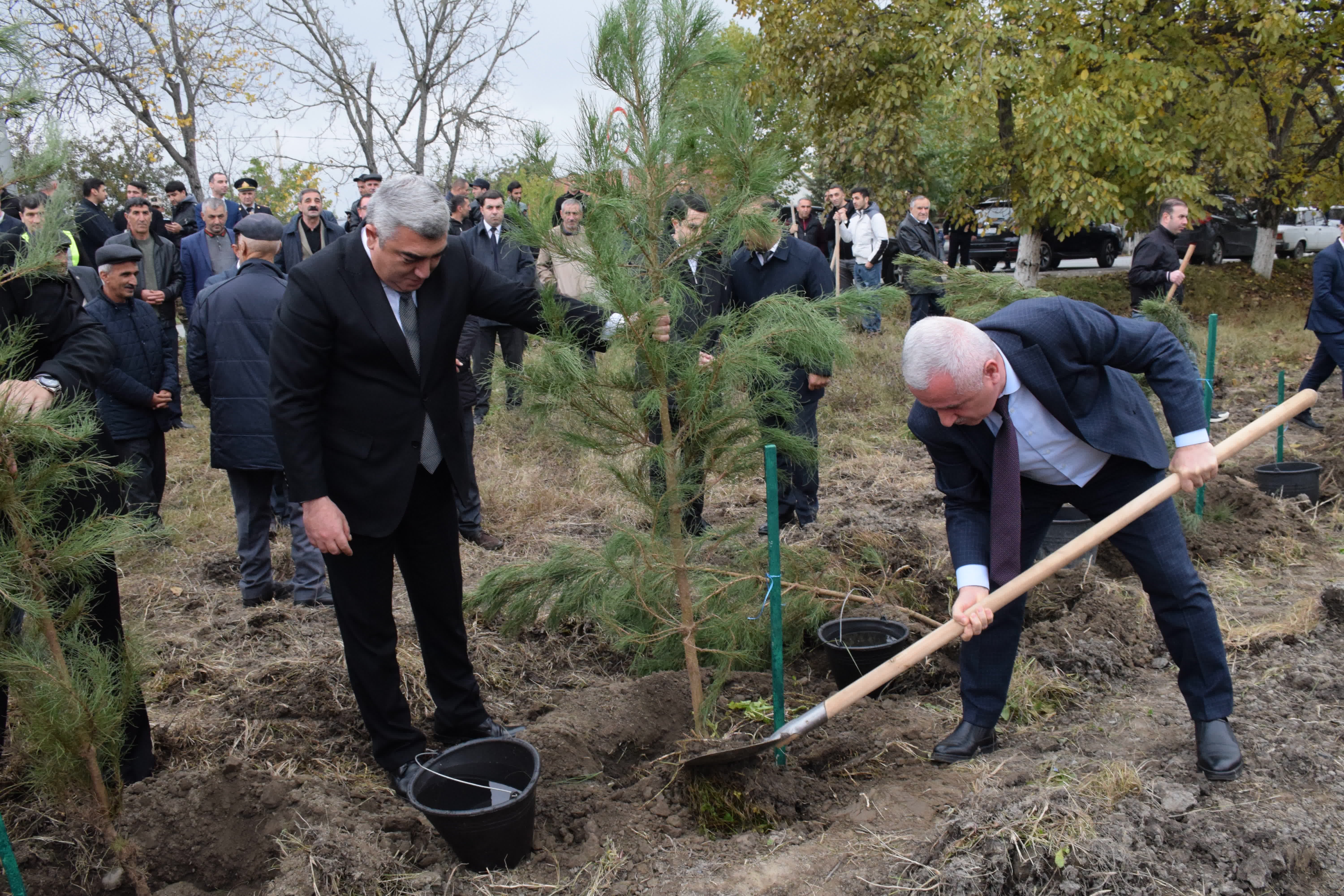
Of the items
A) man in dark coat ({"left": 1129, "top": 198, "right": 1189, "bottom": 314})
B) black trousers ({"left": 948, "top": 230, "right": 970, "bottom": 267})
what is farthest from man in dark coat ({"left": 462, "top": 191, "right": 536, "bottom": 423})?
black trousers ({"left": 948, "top": 230, "right": 970, "bottom": 267})

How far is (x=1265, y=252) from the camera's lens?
17547 mm

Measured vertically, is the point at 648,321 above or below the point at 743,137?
below

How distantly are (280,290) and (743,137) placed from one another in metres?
2.88

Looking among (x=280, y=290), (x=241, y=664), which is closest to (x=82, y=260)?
(x=280, y=290)

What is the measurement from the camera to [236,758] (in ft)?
10.5

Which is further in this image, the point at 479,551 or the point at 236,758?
the point at 479,551

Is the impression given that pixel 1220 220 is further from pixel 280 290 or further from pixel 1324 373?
pixel 280 290

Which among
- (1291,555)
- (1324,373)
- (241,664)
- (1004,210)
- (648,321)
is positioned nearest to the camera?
(648,321)

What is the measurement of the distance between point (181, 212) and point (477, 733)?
A: 8.82 meters

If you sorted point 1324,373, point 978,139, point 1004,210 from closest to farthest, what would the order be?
point 1324,373 → point 978,139 → point 1004,210

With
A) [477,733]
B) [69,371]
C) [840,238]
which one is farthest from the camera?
[840,238]

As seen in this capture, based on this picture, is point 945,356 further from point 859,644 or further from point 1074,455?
point 859,644

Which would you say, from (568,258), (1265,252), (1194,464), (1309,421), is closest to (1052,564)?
(1194,464)

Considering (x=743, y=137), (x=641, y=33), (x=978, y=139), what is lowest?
(x=743, y=137)
